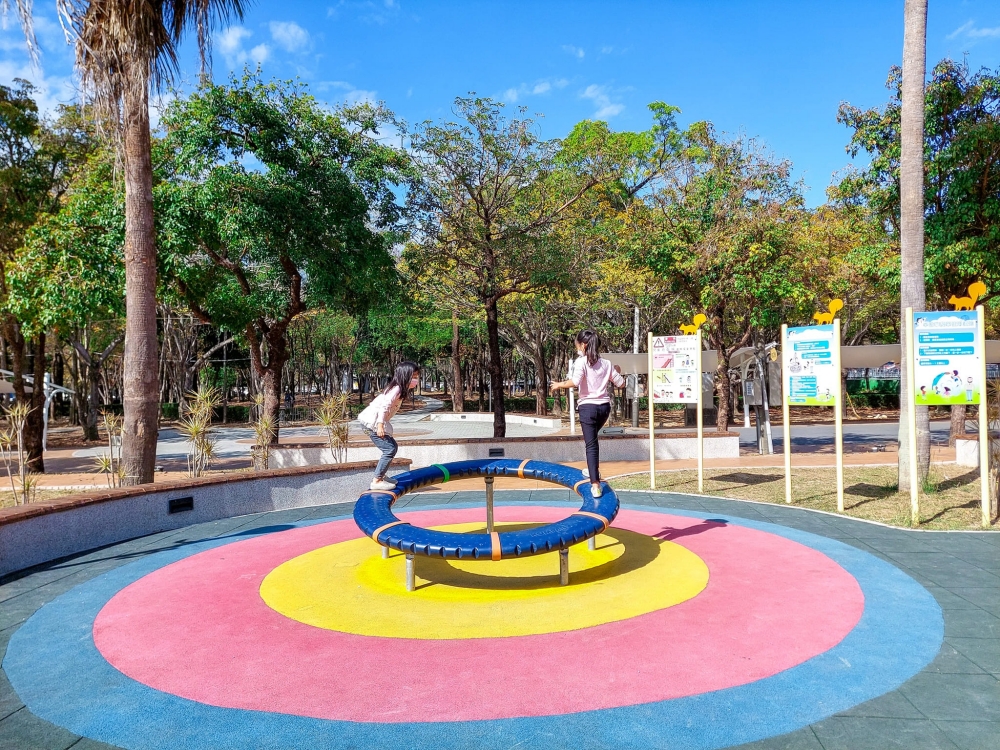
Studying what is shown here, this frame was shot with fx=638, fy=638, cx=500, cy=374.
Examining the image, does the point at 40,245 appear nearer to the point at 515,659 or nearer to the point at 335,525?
the point at 335,525

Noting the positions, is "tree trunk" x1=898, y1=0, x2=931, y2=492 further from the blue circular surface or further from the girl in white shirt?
the girl in white shirt

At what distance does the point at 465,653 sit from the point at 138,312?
8575 millimetres

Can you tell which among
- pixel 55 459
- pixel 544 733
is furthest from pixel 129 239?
pixel 55 459

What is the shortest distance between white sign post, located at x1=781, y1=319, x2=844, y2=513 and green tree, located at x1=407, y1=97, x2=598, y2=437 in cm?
866

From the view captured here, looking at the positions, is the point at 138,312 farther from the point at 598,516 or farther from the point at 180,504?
the point at 598,516

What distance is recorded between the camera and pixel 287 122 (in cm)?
1484

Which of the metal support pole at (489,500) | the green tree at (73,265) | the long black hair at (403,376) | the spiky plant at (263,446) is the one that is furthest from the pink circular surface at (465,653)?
the green tree at (73,265)

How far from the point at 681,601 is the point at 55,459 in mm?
23091

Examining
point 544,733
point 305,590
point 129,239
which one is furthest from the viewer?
point 129,239

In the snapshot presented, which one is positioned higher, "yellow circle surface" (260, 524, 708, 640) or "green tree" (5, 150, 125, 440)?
"green tree" (5, 150, 125, 440)

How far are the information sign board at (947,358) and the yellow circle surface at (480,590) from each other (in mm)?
3882

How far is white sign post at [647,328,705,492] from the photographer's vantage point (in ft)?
36.2

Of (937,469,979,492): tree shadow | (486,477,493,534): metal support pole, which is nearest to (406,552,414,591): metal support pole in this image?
(486,477,493,534): metal support pole

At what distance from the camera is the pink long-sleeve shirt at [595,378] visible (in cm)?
693
